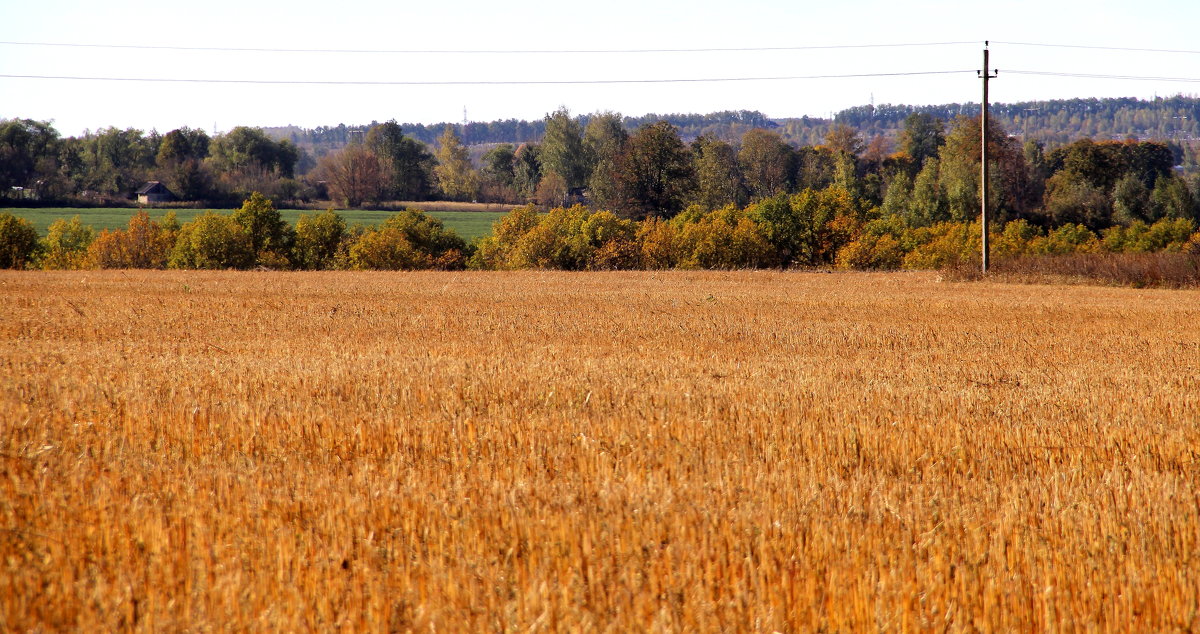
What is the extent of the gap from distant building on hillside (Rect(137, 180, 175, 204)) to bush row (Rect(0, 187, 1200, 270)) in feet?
167

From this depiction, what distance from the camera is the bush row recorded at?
2211 inches

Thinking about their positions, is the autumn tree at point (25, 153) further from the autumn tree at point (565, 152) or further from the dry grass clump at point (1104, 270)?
the dry grass clump at point (1104, 270)

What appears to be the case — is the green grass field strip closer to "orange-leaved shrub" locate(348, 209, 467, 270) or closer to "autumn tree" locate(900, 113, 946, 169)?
"orange-leaved shrub" locate(348, 209, 467, 270)

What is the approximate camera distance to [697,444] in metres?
9.36

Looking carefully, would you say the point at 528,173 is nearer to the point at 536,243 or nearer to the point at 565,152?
the point at 565,152

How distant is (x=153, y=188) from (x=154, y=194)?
1.42 metres

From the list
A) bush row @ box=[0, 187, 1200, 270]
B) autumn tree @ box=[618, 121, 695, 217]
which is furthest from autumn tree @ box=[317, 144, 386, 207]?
bush row @ box=[0, 187, 1200, 270]

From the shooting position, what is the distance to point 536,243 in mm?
57219

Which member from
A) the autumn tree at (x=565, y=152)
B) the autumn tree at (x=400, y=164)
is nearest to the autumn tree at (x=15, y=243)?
the autumn tree at (x=400, y=164)

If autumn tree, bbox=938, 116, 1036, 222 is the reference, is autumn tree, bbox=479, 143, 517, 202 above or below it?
above

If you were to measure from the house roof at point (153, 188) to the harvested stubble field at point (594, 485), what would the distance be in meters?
101

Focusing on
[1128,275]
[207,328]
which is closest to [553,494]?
[207,328]

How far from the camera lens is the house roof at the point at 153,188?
Answer: 367ft

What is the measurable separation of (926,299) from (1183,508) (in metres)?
24.2
